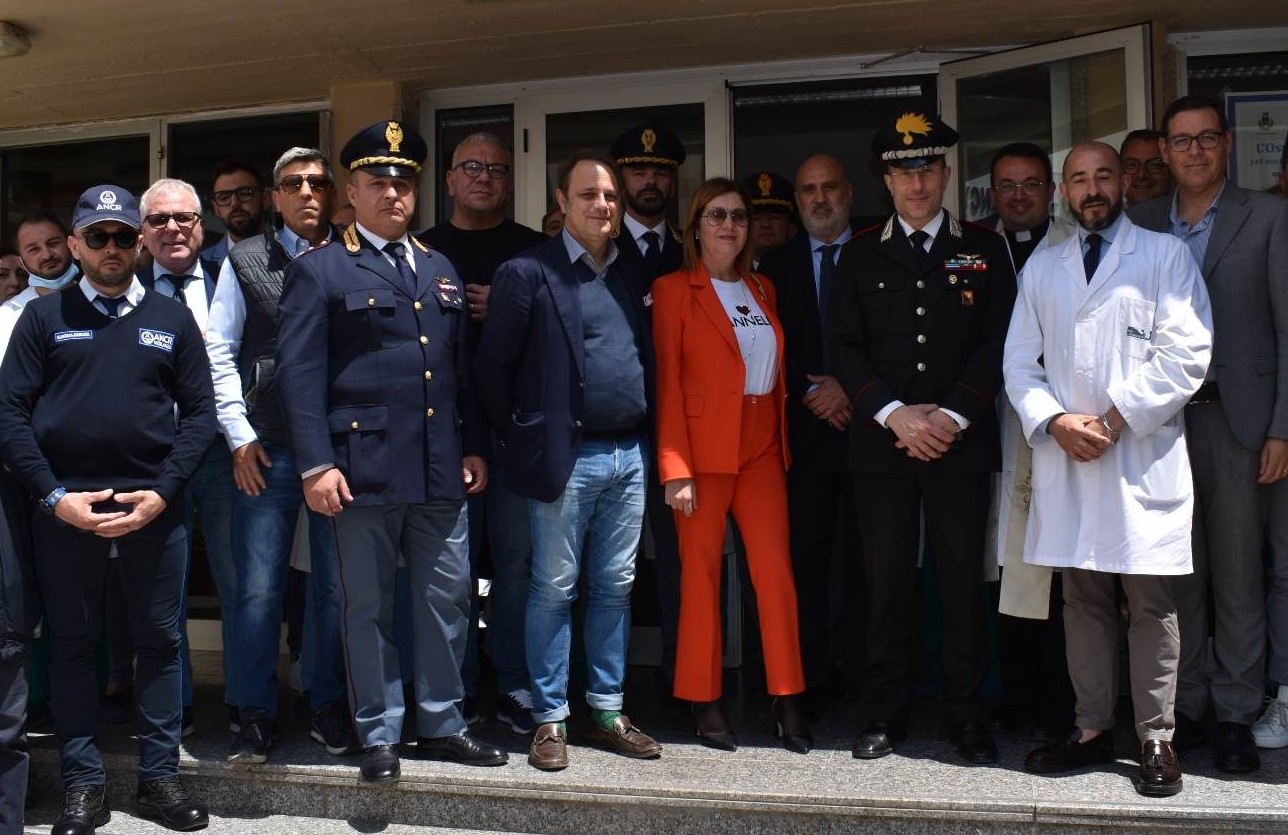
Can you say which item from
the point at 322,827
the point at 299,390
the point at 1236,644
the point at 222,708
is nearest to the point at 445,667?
the point at 322,827

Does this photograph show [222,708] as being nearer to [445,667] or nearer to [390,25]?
[445,667]

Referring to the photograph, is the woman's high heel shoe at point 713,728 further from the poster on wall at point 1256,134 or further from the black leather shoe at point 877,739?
the poster on wall at point 1256,134

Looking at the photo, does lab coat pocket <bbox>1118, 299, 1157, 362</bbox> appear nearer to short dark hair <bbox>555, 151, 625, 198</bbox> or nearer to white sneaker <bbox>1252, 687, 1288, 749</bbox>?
white sneaker <bbox>1252, 687, 1288, 749</bbox>

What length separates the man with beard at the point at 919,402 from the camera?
3.74 metres

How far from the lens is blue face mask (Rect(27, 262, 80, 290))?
4551 millimetres

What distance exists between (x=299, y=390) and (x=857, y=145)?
12.1ft

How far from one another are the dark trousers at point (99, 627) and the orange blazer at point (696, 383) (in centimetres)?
161

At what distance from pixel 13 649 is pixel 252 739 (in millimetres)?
788

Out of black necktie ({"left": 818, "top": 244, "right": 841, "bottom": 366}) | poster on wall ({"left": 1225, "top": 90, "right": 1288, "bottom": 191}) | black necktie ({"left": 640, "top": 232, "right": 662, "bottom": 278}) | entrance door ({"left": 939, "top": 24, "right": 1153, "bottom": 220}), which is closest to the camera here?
black necktie ({"left": 640, "top": 232, "right": 662, "bottom": 278})

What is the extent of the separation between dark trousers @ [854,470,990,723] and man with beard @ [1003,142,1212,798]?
23 centimetres

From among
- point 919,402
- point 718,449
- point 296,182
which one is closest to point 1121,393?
point 919,402

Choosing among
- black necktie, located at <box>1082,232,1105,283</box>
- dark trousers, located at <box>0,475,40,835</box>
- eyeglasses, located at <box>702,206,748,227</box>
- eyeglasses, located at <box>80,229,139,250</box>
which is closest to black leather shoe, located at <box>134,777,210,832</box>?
dark trousers, located at <box>0,475,40,835</box>

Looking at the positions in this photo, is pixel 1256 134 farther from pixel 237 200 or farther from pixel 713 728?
pixel 237 200

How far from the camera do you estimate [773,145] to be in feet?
19.0
